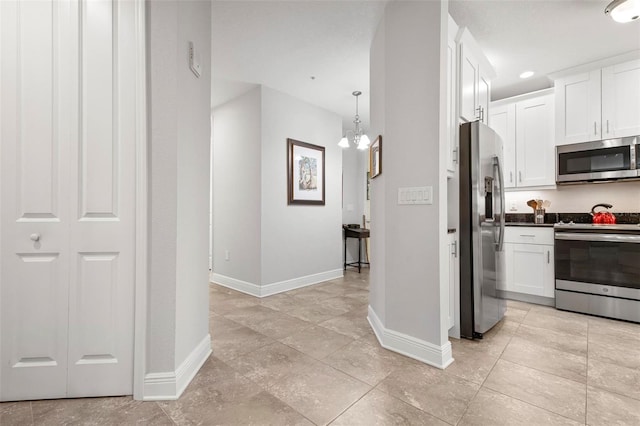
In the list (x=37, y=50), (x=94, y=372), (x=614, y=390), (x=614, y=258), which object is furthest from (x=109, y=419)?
(x=614, y=258)

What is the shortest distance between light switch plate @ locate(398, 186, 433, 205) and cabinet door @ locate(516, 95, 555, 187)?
2560mm

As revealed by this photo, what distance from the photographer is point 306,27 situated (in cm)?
258

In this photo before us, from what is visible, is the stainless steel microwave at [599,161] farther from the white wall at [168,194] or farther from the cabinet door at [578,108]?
the white wall at [168,194]

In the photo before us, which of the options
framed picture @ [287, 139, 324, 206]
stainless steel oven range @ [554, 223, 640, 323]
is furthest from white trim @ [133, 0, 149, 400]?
stainless steel oven range @ [554, 223, 640, 323]

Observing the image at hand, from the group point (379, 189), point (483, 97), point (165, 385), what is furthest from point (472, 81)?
point (165, 385)

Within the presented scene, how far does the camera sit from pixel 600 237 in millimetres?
2887

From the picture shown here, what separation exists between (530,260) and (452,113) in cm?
220

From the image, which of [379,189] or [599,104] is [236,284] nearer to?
[379,189]

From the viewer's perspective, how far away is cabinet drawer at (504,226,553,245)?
3.28 meters

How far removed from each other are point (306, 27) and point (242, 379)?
2807 mm

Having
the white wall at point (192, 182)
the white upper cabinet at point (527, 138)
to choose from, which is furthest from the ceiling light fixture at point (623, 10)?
the white wall at point (192, 182)

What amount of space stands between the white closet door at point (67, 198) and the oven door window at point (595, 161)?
14.2 ft

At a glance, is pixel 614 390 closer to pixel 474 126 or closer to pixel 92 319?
pixel 474 126

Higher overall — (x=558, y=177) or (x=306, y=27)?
(x=306, y=27)
